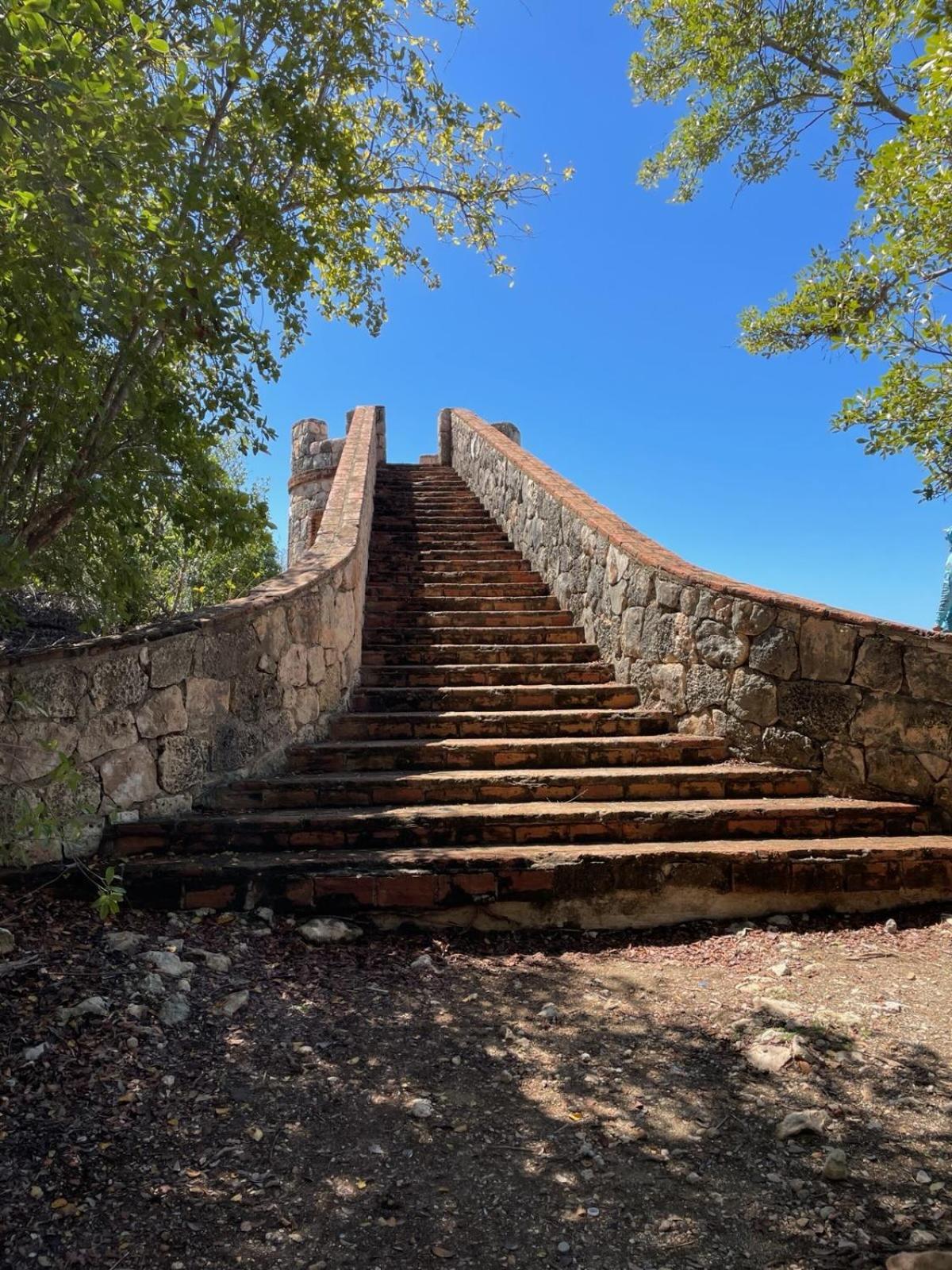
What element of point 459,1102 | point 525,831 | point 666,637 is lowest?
point 459,1102

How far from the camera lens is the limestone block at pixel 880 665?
154 inches

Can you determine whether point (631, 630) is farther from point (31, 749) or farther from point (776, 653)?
point (31, 749)

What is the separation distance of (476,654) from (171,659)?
100 inches

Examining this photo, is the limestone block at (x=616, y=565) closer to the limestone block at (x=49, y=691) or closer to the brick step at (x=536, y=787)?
the brick step at (x=536, y=787)

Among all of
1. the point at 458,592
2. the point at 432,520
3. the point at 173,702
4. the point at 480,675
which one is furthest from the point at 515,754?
the point at 432,520

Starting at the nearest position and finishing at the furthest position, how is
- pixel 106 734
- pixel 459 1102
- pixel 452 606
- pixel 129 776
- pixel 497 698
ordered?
pixel 459 1102 → pixel 106 734 → pixel 129 776 → pixel 497 698 → pixel 452 606

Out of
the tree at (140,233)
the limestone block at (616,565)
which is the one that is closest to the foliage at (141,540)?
the tree at (140,233)

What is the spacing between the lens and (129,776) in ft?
11.6

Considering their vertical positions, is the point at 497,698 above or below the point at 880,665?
below

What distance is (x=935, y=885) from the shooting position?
3.61 metres

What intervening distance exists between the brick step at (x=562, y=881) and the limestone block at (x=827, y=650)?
874mm

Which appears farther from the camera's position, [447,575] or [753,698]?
[447,575]

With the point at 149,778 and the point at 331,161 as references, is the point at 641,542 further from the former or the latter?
the point at 149,778

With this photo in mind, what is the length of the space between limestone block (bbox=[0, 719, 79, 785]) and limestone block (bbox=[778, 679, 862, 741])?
11.5 ft
